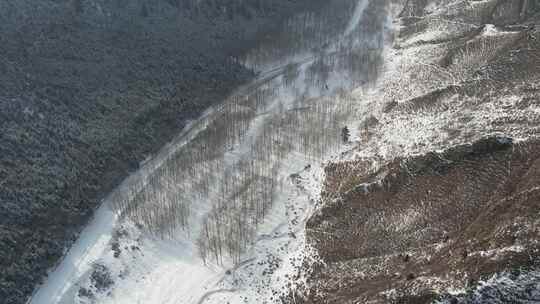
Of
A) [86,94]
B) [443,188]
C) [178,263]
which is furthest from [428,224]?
[86,94]

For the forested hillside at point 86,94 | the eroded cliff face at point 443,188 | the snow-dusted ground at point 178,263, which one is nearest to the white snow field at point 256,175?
the snow-dusted ground at point 178,263

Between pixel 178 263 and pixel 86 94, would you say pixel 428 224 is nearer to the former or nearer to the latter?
pixel 178 263

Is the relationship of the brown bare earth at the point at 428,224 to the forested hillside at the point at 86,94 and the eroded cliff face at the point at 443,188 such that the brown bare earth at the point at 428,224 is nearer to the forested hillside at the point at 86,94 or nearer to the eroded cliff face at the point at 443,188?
the eroded cliff face at the point at 443,188

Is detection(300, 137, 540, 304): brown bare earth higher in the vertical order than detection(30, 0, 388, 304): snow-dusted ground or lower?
higher

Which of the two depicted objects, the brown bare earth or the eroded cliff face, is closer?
the eroded cliff face

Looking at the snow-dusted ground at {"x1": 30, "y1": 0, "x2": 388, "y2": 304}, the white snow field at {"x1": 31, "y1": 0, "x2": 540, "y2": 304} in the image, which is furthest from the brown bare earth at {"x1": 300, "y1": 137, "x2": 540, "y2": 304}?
the white snow field at {"x1": 31, "y1": 0, "x2": 540, "y2": 304}

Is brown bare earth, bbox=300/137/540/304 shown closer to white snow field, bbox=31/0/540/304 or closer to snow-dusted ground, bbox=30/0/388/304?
snow-dusted ground, bbox=30/0/388/304
